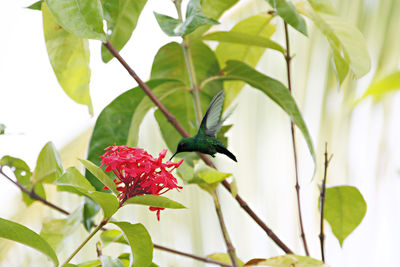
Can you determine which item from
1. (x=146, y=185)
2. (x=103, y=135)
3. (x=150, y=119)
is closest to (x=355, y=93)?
(x=150, y=119)

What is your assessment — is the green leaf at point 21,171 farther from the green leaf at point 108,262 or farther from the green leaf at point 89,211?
the green leaf at point 108,262

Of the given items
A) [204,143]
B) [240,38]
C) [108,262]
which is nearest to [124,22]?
[240,38]

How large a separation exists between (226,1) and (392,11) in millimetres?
598

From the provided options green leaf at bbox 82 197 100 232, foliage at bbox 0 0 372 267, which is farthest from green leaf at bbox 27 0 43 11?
green leaf at bbox 82 197 100 232

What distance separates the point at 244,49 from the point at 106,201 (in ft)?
2.23

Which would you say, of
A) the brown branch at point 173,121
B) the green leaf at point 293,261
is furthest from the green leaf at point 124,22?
the green leaf at point 293,261

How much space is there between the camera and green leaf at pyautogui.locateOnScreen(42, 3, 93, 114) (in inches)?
33.0

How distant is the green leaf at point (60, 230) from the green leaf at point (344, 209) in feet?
1.53

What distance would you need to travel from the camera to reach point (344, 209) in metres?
0.86

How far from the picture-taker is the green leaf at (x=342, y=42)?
0.78 meters

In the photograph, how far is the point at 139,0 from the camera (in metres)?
0.87

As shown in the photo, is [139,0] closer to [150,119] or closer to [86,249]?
[150,119]

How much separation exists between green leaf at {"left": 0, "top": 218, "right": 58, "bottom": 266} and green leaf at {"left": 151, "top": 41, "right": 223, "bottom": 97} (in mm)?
538

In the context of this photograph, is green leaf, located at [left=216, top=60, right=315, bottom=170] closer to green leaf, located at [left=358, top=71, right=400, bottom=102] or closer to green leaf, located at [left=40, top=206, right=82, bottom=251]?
green leaf, located at [left=358, top=71, right=400, bottom=102]
